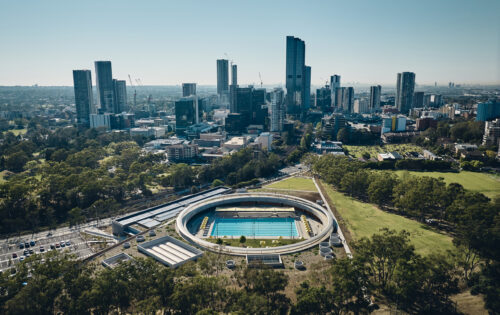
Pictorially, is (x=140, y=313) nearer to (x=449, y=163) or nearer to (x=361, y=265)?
(x=361, y=265)

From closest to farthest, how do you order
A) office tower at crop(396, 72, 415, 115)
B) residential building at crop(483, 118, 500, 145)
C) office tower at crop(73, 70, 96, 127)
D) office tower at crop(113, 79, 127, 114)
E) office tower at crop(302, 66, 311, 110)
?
1. residential building at crop(483, 118, 500, 145)
2. office tower at crop(73, 70, 96, 127)
3. office tower at crop(113, 79, 127, 114)
4. office tower at crop(396, 72, 415, 115)
5. office tower at crop(302, 66, 311, 110)

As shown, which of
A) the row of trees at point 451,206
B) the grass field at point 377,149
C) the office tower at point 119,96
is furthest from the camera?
the office tower at point 119,96

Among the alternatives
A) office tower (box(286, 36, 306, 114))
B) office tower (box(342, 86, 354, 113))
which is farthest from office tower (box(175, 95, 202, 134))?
office tower (box(342, 86, 354, 113))

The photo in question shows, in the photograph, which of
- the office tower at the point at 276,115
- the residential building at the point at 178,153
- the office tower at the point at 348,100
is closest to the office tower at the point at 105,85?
the office tower at the point at 276,115

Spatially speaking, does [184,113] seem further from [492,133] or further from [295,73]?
[492,133]

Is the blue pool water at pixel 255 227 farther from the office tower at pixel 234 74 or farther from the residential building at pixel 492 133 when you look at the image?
the office tower at pixel 234 74

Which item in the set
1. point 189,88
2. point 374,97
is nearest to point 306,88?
point 374,97

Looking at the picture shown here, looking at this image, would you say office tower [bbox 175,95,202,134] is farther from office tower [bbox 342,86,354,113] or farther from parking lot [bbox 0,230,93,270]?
office tower [bbox 342,86,354,113]

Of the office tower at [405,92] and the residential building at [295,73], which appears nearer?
the office tower at [405,92]
